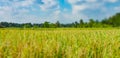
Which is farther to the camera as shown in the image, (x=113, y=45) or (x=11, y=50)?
(x=113, y=45)

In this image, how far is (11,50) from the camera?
3.60 metres

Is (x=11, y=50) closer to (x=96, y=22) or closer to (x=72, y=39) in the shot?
(x=72, y=39)

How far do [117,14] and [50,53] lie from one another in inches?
3312

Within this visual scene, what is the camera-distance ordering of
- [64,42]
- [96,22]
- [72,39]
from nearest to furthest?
[64,42] < [72,39] < [96,22]

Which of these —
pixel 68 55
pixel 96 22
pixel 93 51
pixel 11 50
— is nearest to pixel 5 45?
pixel 11 50

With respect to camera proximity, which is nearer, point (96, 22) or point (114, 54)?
point (114, 54)

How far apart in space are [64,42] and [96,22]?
75640mm

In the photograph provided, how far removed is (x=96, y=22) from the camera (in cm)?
7925

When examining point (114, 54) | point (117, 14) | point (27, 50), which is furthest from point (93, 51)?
point (117, 14)

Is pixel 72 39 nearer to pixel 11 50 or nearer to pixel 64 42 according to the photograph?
pixel 64 42

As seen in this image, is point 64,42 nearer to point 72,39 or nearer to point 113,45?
point 72,39

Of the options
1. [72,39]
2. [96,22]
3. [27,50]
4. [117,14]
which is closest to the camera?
[27,50]

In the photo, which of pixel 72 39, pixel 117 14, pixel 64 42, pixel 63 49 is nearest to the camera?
pixel 63 49

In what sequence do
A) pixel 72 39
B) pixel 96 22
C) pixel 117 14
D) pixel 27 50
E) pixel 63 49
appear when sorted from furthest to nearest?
1. pixel 117 14
2. pixel 96 22
3. pixel 72 39
4. pixel 63 49
5. pixel 27 50
